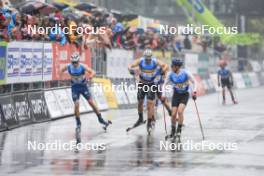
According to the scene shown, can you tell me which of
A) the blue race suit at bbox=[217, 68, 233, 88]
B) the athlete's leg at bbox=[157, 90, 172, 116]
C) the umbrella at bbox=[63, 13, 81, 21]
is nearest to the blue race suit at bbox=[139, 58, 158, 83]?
the athlete's leg at bbox=[157, 90, 172, 116]

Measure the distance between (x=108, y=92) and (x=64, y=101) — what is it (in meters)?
4.41

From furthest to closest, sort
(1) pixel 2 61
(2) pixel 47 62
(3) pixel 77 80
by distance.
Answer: (2) pixel 47 62 → (1) pixel 2 61 → (3) pixel 77 80

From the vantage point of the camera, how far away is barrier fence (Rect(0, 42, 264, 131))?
22.3 meters

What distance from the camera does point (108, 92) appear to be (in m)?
30.5

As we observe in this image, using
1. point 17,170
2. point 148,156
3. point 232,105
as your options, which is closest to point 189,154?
point 148,156

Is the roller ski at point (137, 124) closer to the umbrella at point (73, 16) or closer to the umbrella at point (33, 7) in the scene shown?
the umbrella at point (33, 7)

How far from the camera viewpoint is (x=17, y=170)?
14.2 m

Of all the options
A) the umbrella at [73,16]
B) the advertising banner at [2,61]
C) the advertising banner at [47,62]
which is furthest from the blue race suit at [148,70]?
the umbrella at [73,16]

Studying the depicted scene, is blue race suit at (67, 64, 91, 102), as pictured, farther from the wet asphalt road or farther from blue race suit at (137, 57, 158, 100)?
blue race suit at (137, 57, 158, 100)

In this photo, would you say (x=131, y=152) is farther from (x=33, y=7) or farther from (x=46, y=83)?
(x=33, y=7)

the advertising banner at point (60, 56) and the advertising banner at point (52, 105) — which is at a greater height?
the advertising banner at point (60, 56)

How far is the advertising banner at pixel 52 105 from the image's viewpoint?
25.0 m

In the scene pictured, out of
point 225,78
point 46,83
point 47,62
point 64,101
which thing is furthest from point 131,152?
point 225,78

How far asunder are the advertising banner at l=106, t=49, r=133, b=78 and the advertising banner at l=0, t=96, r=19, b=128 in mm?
9316
